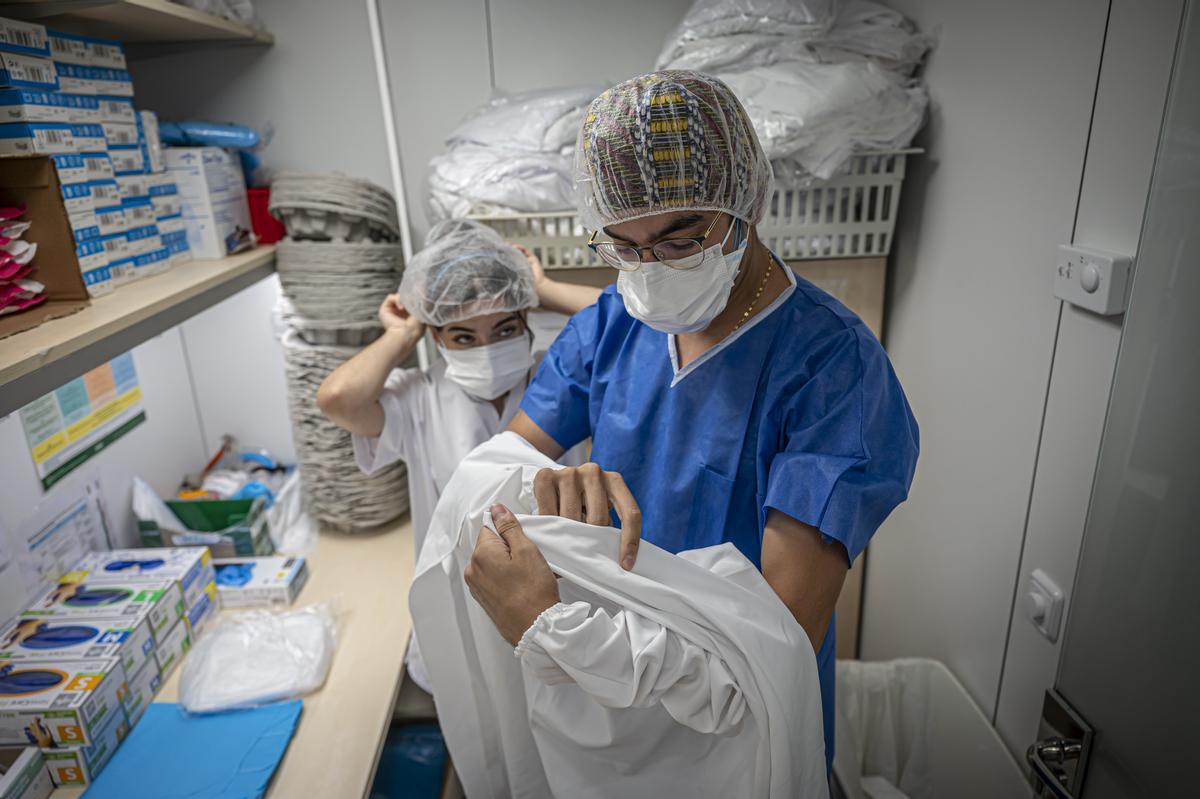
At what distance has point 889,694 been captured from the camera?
1.73 metres

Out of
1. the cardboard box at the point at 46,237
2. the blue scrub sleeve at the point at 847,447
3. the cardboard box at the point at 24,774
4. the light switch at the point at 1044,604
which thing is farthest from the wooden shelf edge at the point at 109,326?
the light switch at the point at 1044,604

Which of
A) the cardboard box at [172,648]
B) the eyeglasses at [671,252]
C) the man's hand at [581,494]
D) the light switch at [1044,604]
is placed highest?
the eyeglasses at [671,252]

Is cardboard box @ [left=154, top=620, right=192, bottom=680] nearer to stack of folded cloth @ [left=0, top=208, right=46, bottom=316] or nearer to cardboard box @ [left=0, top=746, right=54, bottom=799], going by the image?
cardboard box @ [left=0, top=746, right=54, bottom=799]

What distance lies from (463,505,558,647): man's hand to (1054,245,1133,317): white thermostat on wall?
0.92m

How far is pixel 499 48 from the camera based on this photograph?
6.36ft

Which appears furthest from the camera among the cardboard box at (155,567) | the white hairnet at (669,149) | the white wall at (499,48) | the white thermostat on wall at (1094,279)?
the white wall at (499,48)

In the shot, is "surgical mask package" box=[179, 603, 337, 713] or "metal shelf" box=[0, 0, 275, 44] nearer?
"metal shelf" box=[0, 0, 275, 44]

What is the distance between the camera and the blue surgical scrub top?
35.6 inches

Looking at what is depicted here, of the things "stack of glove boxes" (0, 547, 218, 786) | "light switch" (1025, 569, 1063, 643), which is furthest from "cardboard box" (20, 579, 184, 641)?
"light switch" (1025, 569, 1063, 643)

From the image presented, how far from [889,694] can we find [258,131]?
7.19 ft

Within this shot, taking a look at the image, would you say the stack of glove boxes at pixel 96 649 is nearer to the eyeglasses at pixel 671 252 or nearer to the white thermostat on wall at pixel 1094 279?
the eyeglasses at pixel 671 252

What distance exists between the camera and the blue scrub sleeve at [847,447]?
88cm

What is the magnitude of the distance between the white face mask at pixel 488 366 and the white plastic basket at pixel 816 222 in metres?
0.31

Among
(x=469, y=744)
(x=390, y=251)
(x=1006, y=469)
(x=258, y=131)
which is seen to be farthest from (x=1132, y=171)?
(x=258, y=131)
